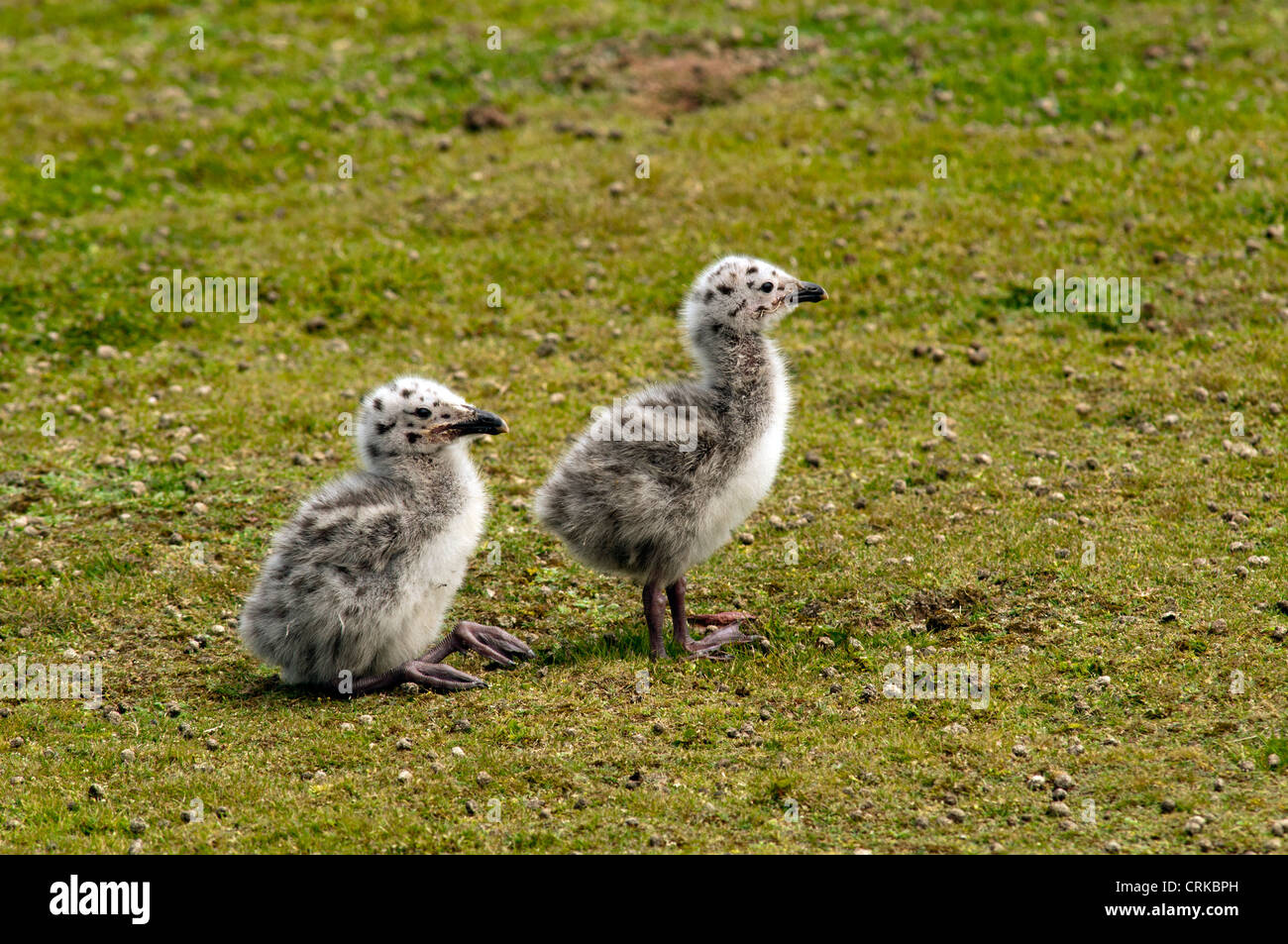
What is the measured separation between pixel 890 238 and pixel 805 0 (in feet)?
25.7

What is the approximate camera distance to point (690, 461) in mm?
10023

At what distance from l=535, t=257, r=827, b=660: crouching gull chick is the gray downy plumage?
787mm

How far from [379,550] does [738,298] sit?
3.19m

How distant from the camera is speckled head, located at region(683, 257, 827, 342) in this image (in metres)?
10.5

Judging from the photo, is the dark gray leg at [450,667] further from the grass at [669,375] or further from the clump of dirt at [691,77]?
the clump of dirt at [691,77]

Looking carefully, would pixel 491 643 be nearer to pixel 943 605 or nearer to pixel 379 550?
pixel 379 550

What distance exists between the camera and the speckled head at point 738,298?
412 inches

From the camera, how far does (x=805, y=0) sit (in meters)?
23.4

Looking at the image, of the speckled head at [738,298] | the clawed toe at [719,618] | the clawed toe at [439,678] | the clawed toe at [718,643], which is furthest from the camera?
the clawed toe at [719,618]

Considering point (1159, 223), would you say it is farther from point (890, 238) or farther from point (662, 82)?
point (662, 82)

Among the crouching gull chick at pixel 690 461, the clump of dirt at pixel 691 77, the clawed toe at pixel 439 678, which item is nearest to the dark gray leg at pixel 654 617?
the crouching gull chick at pixel 690 461

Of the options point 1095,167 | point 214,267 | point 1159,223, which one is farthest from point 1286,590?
point 214,267

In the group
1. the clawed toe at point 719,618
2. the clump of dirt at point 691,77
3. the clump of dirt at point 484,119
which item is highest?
the clump of dirt at point 691,77

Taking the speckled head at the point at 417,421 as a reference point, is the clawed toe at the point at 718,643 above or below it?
below
